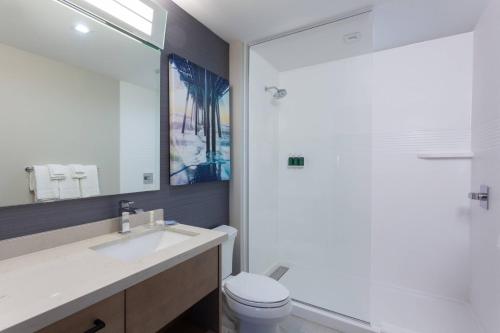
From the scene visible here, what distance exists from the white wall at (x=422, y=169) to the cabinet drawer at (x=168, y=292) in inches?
72.0

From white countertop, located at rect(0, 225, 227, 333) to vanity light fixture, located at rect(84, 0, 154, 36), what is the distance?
3.83ft

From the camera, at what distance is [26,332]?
1.89 ft

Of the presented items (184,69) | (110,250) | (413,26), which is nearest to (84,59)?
(184,69)

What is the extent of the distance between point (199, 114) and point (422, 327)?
218 cm

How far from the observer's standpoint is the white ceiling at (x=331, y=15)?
5.35ft

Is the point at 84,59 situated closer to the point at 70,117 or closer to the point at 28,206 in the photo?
the point at 70,117

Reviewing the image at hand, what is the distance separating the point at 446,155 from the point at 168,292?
7.56 ft

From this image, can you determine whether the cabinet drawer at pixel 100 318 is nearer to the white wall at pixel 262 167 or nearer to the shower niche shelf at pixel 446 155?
the white wall at pixel 262 167

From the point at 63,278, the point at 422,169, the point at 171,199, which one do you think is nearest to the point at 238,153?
the point at 171,199

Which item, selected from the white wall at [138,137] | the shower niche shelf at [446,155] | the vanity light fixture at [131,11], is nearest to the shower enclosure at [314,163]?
the shower niche shelf at [446,155]

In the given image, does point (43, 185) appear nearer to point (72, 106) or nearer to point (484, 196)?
point (72, 106)

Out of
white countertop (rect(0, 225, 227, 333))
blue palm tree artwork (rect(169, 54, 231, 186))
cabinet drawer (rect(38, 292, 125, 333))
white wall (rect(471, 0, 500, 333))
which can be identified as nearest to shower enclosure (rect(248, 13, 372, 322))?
blue palm tree artwork (rect(169, 54, 231, 186))

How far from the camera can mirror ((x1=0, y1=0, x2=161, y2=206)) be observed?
98 centimetres

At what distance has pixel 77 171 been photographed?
118cm
